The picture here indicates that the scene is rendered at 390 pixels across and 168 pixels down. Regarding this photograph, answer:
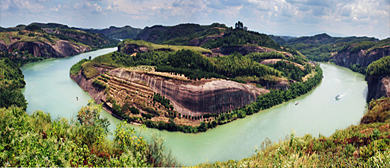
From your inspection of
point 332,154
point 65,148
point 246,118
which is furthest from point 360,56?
→ point 65,148

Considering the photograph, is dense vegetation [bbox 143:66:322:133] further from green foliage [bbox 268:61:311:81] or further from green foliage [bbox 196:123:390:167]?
green foliage [bbox 196:123:390:167]

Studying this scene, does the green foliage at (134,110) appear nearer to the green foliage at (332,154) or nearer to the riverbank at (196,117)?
the riverbank at (196,117)

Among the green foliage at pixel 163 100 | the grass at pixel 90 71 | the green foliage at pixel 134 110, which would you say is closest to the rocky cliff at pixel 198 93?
the green foliage at pixel 163 100

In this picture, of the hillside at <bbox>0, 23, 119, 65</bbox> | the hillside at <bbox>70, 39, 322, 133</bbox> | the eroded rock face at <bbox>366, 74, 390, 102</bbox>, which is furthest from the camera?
the hillside at <bbox>0, 23, 119, 65</bbox>

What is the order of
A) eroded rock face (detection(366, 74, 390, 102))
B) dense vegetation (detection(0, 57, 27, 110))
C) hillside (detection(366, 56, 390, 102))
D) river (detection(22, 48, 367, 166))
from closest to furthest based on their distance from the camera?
river (detection(22, 48, 367, 166)) → dense vegetation (detection(0, 57, 27, 110)) → eroded rock face (detection(366, 74, 390, 102)) → hillside (detection(366, 56, 390, 102))

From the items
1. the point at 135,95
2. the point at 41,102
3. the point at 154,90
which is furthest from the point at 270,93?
the point at 41,102

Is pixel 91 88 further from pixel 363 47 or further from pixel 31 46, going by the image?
pixel 363 47

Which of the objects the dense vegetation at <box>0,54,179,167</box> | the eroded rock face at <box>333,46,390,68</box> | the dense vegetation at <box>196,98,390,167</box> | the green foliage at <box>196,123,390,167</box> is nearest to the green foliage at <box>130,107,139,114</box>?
the dense vegetation at <box>0,54,179,167</box>
